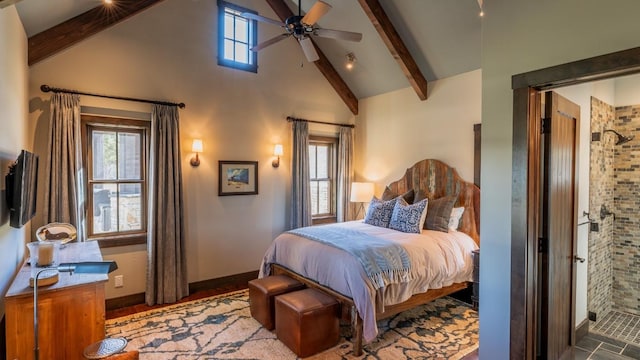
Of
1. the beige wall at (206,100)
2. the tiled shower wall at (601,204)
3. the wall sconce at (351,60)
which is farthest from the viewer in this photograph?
the wall sconce at (351,60)

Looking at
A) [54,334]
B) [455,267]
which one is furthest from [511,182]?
[54,334]

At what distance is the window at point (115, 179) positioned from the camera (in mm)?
3990

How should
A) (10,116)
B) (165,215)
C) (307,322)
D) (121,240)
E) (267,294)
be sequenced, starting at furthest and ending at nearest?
1. (165,215)
2. (121,240)
3. (267,294)
4. (307,322)
5. (10,116)

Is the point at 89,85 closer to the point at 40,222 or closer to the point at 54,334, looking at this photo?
the point at 40,222

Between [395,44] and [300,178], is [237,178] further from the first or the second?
[395,44]

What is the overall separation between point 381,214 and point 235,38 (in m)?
3.34

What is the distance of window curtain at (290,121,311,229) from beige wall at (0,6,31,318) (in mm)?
3291

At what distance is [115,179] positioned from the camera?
4160 mm

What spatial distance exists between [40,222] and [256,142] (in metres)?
2.74

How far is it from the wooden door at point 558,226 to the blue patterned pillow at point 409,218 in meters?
1.70

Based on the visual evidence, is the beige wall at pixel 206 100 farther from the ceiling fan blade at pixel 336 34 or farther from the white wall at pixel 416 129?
the ceiling fan blade at pixel 336 34

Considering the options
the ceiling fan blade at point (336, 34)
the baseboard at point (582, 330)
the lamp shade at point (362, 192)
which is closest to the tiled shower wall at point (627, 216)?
the baseboard at point (582, 330)

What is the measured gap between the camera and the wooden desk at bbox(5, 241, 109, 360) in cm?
210

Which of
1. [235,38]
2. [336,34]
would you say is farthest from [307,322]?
[235,38]
